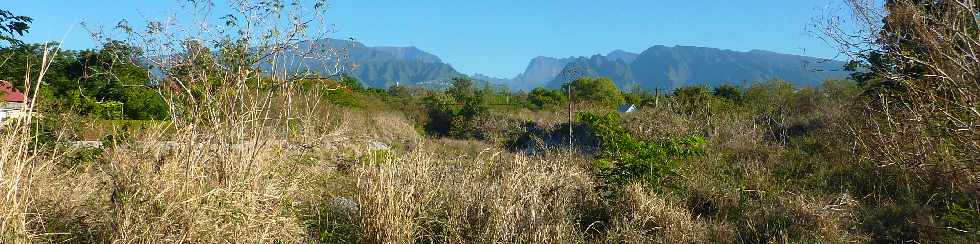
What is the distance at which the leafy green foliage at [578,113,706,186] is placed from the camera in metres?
5.78

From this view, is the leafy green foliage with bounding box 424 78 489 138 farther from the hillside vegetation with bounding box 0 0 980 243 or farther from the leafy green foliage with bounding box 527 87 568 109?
the hillside vegetation with bounding box 0 0 980 243

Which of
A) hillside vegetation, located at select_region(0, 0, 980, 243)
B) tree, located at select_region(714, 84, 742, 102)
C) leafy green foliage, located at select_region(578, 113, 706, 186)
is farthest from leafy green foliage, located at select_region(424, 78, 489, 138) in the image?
leafy green foliage, located at select_region(578, 113, 706, 186)

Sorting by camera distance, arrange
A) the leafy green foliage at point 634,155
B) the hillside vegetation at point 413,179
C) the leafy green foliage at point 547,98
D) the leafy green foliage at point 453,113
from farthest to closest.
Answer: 1. the leafy green foliage at point 547,98
2. the leafy green foliage at point 453,113
3. the leafy green foliage at point 634,155
4. the hillside vegetation at point 413,179

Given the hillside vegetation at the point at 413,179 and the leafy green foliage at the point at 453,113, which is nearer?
the hillside vegetation at the point at 413,179

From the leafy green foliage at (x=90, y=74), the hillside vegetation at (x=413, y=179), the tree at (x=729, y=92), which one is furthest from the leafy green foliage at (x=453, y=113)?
the hillside vegetation at (x=413, y=179)

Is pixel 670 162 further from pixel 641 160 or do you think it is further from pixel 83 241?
pixel 83 241

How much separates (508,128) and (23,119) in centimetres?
1604

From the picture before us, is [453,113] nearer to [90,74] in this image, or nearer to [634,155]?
[90,74]

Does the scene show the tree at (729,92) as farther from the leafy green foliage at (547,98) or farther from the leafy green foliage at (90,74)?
the leafy green foliage at (90,74)

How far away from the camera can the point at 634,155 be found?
19.5 ft

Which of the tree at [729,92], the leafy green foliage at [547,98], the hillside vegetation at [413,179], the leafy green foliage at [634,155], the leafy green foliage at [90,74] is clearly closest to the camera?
the hillside vegetation at [413,179]

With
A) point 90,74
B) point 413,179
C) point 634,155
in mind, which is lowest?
point 634,155

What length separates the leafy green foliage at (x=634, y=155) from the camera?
578cm

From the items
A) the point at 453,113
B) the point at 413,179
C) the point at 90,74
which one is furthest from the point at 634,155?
the point at 453,113
